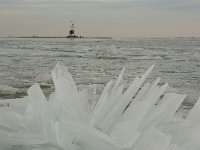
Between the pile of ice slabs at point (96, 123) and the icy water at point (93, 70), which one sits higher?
the icy water at point (93, 70)

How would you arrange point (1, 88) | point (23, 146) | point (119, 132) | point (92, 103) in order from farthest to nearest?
1. point (1, 88)
2. point (92, 103)
3. point (23, 146)
4. point (119, 132)

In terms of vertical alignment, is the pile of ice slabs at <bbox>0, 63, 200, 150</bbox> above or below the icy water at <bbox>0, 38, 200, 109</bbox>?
below

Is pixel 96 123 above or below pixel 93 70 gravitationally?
below

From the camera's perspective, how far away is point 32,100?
1970 mm

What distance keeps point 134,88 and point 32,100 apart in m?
0.45

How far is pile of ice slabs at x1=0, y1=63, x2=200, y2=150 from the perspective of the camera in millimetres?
1730

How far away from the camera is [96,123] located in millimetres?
1903

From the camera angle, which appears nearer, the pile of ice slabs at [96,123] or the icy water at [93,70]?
the pile of ice slabs at [96,123]

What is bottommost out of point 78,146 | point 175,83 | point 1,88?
point 78,146

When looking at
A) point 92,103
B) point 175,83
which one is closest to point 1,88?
point 175,83

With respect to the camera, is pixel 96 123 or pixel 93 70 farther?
pixel 93 70

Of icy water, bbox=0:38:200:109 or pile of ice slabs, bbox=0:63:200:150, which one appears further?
icy water, bbox=0:38:200:109

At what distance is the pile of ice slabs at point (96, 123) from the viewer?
1.73 m

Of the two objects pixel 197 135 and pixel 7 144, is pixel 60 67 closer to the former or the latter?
pixel 7 144
